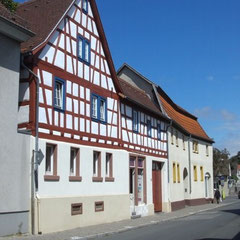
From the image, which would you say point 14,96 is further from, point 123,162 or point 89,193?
point 123,162

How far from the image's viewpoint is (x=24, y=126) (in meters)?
17.5

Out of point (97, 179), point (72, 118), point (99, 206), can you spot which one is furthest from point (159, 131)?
point (72, 118)

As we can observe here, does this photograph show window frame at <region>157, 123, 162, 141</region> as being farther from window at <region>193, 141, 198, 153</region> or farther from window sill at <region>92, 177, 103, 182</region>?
window at <region>193, 141, 198, 153</region>

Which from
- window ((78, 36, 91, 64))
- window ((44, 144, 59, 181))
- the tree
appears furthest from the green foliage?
the tree

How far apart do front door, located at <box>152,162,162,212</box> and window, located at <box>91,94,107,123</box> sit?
8389 millimetres

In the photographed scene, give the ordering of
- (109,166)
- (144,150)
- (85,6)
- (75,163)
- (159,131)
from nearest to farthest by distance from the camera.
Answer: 1. (75,163)
2. (85,6)
3. (109,166)
4. (144,150)
5. (159,131)

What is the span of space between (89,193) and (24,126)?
5283 millimetres

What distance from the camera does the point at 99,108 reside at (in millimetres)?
22781

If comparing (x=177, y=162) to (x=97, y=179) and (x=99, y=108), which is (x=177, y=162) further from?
(x=97, y=179)

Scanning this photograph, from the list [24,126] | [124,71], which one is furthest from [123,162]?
[124,71]

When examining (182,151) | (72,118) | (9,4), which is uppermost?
(9,4)

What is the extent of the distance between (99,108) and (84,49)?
298 centimetres

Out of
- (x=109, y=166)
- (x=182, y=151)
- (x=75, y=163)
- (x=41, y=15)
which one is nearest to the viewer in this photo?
(x=75, y=163)

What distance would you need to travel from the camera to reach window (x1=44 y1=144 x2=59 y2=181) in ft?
60.6
